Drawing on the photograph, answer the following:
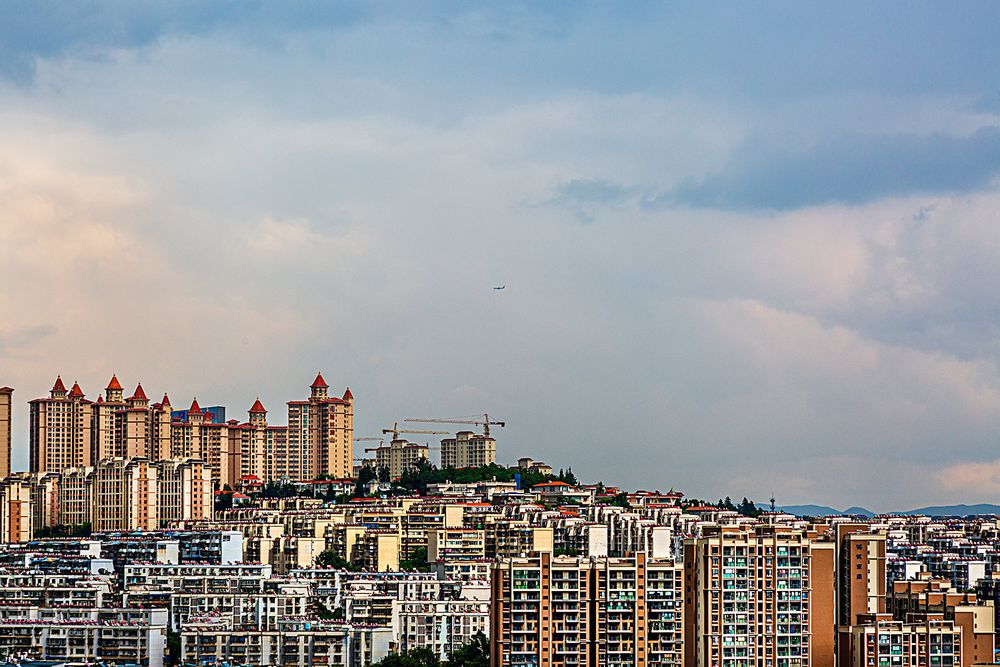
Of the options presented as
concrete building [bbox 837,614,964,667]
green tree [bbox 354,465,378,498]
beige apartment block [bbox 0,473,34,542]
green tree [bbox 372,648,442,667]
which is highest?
green tree [bbox 354,465,378,498]

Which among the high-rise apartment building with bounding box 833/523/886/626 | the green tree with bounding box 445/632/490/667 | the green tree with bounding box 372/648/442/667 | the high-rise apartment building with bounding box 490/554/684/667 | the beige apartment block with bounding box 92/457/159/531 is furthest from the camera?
the beige apartment block with bounding box 92/457/159/531

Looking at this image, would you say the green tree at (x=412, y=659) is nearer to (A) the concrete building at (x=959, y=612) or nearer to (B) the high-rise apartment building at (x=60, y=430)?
(A) the concrete building at (x=959, y=612)

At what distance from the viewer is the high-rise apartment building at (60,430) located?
50.7 meters

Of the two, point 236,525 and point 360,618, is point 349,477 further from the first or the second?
point 360,618

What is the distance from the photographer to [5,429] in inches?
1962

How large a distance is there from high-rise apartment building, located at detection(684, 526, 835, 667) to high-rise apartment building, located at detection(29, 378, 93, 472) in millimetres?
30855

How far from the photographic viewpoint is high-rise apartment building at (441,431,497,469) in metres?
56.3

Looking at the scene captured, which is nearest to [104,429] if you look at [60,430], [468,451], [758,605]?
[60,430]

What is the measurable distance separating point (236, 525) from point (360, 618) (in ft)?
38.3

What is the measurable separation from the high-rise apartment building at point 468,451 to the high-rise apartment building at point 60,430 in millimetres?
9323

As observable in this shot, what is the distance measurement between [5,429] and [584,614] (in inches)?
1183

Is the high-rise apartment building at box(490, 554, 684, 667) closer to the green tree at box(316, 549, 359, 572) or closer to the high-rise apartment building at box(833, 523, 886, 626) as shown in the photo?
the high-rise apartment building at box(833, 523, 886, 626)

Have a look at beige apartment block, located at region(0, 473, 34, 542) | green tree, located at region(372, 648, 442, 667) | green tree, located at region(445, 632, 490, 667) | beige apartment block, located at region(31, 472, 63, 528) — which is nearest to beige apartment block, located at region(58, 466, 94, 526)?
beige apartment block, located at region(31, 472, 63, 528)

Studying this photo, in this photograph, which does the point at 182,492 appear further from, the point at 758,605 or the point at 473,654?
the point at 758,605
